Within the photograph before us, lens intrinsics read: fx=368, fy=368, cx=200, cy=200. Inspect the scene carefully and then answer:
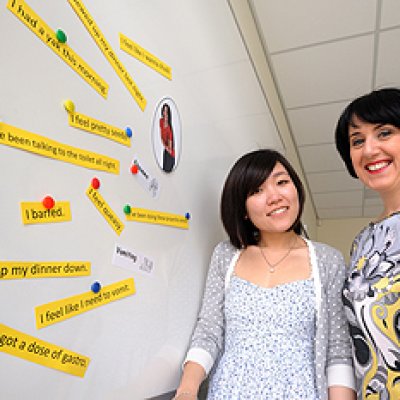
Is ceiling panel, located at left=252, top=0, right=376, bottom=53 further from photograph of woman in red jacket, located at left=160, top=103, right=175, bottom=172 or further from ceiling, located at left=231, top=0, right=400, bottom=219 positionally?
photograph of woman in red jacket, located at left=160, top=103, right=175, bottom=172

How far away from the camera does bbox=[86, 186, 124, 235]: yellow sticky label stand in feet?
1.73

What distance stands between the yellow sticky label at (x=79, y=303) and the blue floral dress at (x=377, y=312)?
45 centimetres

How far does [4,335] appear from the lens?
386mm

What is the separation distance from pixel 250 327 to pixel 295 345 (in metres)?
0.10

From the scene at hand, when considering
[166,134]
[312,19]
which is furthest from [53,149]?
[312,19]

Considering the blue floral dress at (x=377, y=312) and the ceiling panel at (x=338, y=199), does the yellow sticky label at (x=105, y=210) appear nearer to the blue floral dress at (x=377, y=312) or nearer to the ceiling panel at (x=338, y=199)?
the blue floral dress at (x=377, y=312)

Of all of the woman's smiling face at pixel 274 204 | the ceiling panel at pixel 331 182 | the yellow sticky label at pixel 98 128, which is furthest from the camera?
the ceiling panel at pixel 331 182

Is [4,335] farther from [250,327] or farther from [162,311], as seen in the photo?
[250,327]

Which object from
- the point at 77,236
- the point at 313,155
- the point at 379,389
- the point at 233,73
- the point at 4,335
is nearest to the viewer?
the point at 4,335

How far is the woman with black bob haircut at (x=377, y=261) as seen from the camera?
67 centimetres

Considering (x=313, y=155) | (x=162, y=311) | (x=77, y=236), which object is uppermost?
(x=313, y=155)

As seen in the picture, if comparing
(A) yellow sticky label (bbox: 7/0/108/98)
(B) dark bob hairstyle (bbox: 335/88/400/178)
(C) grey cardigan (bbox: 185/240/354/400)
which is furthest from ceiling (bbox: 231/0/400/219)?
(A) yellow sticky label (bbox: 7/0/108/98)

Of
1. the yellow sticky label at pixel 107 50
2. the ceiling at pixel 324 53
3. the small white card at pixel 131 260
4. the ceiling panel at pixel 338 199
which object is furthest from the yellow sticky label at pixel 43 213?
the ceiling panel at pixel 338 199

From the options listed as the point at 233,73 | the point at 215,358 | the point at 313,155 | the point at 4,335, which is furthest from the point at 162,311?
the point at 313,155
